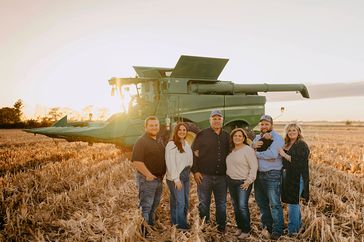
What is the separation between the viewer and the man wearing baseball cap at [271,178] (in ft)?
15.4

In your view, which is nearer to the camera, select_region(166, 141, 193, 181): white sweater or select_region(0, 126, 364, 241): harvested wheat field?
select_region(0, 126, 364, 241): harvested wheat field

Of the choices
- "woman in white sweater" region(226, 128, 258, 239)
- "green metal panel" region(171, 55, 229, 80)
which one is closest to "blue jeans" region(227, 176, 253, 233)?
"woman in white sweater" region(226, 128, 258, 239)

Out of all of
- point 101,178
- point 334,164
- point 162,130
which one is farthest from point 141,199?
point 334,164

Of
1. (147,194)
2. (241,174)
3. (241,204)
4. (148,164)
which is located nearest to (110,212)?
(147,194)

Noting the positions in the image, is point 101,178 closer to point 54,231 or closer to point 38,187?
point 38,187

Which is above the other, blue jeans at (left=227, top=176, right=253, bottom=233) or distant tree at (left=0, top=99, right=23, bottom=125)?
distant tree at (left=0, top=99, right=23, bottom=125)

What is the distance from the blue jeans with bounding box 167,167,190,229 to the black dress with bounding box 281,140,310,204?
1.43 m

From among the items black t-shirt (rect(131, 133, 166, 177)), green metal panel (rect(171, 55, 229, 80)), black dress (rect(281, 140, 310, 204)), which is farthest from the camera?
green metal panel (rect(171, 55, 229, 80))

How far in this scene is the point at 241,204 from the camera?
16.0 ft

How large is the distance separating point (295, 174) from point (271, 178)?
1.10 feet

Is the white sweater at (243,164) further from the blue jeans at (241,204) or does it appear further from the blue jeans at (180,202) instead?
the blue jeans at (180,202)

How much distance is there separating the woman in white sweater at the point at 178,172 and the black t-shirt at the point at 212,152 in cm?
25

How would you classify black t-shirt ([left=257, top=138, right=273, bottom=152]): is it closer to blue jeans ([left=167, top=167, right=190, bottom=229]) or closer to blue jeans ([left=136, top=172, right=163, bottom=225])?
blue jeans ([left=167, top=167, right=190, bottom=229])

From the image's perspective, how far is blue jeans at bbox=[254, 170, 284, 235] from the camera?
15.5 ft
